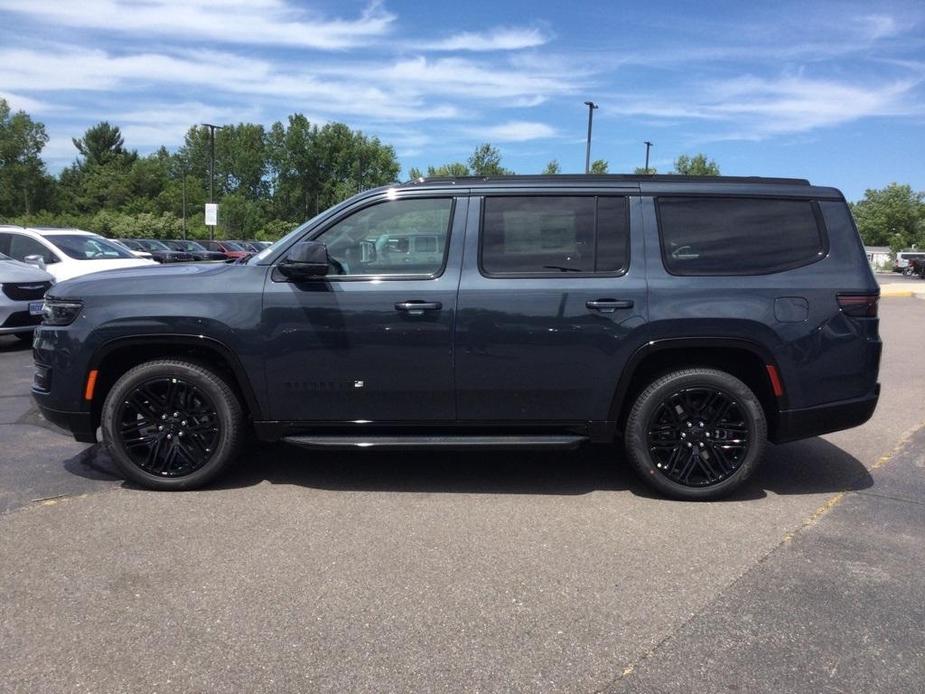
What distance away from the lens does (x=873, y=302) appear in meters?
4.53

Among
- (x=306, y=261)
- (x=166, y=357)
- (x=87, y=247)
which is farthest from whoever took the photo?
(x=87, y=247)

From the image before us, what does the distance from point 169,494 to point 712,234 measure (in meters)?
3.78

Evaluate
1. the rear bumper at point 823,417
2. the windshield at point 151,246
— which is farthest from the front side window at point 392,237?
the windshield at point 151,246

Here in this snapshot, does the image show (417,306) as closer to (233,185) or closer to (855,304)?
(855,304)

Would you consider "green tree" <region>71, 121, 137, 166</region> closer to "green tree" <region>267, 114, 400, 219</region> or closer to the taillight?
"green tree" <region>267, 114, 400, 219</region>

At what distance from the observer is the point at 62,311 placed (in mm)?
4574

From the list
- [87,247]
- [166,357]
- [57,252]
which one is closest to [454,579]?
[166,357]

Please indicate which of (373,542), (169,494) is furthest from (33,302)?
(373,542)

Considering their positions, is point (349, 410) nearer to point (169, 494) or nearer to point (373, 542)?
point (373, 542)

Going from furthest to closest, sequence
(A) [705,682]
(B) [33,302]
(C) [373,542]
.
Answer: (B) [33,302] < (C) [373,542] < (A) [705,682]

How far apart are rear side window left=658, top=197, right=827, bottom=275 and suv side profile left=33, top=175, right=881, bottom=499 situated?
1 centimetres

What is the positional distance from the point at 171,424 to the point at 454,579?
2200 millimetres

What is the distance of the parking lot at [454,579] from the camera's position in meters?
2.80

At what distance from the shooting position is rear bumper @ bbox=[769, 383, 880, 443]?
453cm
